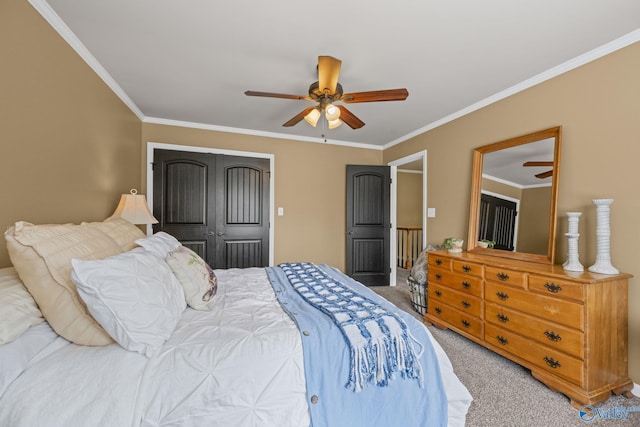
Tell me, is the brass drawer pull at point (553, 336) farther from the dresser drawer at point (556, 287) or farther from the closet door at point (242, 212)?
the closet door at point (242, 212)

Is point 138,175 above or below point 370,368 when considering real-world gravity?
above

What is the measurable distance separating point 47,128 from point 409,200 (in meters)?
6.52

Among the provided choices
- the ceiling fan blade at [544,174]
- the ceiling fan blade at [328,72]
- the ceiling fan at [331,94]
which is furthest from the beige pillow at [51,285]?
the ceiling fan blade at [544,174]

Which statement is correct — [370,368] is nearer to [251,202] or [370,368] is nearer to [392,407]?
[392,407]

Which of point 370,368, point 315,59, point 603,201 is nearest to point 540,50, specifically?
point 603,201

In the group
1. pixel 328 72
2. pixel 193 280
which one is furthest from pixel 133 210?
Result: pixel 328 72

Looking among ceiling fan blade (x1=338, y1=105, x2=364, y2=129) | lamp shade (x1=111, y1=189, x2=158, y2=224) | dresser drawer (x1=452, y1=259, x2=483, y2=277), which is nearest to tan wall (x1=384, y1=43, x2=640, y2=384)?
dresser drawer (x1=452, y1=259, x2=483, y2=277)

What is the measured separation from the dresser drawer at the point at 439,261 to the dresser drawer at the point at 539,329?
1.68 ft

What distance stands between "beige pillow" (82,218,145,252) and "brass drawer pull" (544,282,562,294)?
9.37 ft

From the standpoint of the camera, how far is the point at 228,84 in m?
2.58

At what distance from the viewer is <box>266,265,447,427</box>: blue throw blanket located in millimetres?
1110

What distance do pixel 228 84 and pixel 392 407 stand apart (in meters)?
2.87

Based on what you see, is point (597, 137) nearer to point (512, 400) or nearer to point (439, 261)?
point (439, 261)

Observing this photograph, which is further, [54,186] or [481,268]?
[481,268]
